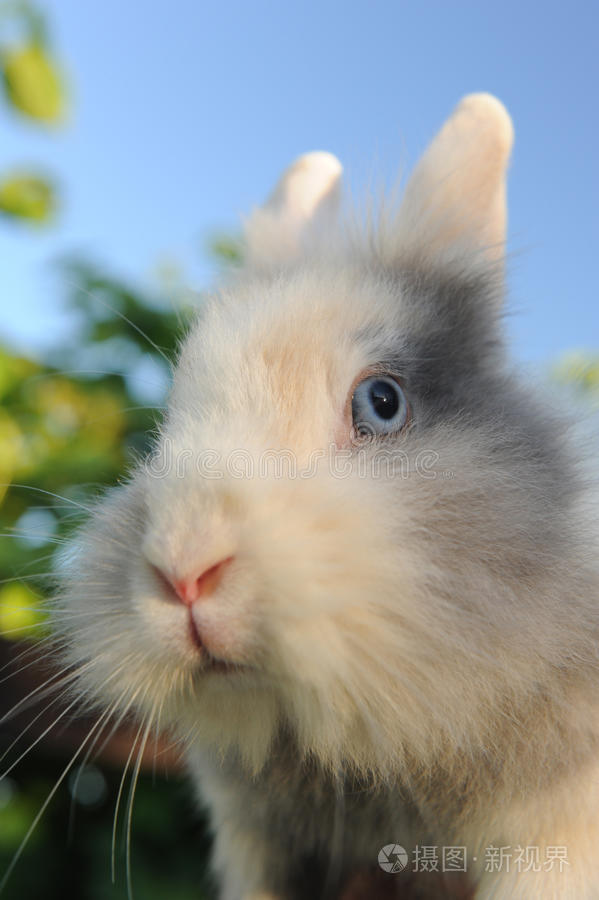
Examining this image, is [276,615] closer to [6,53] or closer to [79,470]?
[79,470]

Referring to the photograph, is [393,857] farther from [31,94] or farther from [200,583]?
[31,94]

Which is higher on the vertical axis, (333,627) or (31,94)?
(31,94)

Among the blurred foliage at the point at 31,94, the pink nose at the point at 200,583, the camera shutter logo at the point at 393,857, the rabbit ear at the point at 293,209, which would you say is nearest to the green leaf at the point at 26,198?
the blurred foliage at the point at 31,94

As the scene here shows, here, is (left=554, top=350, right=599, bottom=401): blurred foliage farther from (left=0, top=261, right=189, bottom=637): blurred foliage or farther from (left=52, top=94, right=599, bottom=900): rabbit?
(left=0, top=261, right=189, bottom=637): blurred foliage

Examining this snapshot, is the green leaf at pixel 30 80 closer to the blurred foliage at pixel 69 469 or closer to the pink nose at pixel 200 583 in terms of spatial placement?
the blurred foliage at pixel 69 469

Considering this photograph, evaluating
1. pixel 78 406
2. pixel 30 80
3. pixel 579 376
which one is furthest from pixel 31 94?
pixel 579 376
